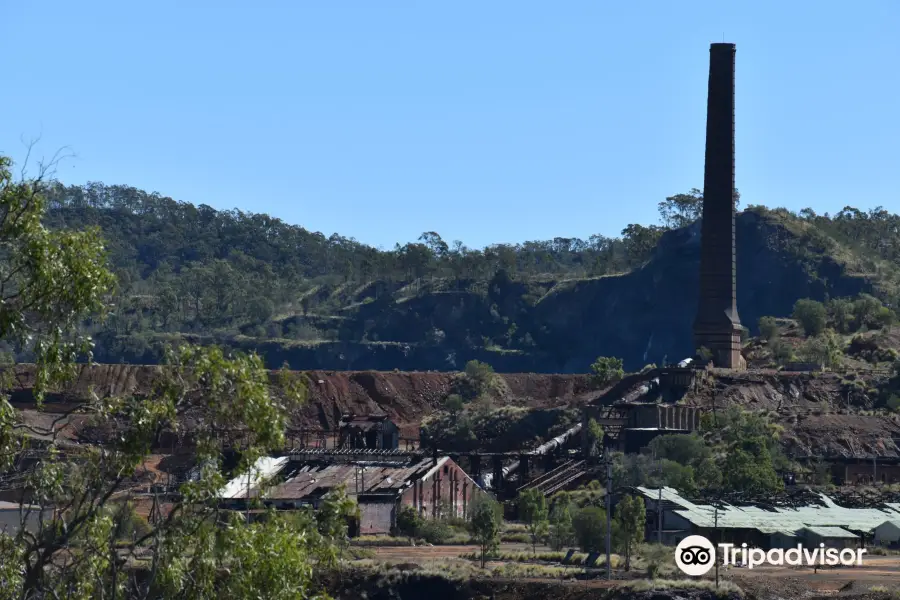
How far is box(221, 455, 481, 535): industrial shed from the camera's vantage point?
73.5 m

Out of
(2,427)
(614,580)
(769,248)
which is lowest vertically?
(614,580)

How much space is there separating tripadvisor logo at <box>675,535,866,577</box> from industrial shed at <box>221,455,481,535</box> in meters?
17.3

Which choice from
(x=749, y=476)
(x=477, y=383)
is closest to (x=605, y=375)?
(x=477, y=383)

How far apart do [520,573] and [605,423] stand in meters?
39.9

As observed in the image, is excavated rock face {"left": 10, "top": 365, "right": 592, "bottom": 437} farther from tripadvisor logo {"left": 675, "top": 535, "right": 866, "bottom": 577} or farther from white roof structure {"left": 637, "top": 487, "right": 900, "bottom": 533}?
tripadvisor logo {"left": 675, "top": 535, "right": 866, "bottom": 577}

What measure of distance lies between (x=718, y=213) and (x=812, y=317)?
815 inches

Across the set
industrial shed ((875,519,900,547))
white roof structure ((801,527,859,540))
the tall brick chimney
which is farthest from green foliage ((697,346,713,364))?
white roof structure ((801,527,859,540))

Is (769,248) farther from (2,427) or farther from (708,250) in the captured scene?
(2,427)

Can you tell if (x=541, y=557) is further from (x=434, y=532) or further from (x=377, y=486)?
(x=377, y=486)

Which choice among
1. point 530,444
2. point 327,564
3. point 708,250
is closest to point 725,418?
point 530,444

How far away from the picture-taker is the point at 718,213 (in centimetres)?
11125

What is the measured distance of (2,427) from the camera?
18266 millimetres

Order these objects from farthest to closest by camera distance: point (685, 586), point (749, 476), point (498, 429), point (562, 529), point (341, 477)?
1. point (498, 429)
2. point (341, 477)
3. point (749, 476)
4. point (562, 529)
5. point (685, 586)

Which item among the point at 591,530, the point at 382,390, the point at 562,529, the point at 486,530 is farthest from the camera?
the point at 382,390
